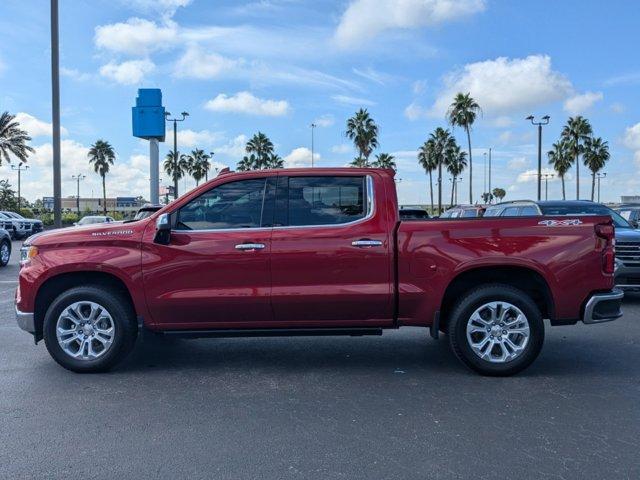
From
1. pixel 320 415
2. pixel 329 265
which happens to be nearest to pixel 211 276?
pixel 329 265

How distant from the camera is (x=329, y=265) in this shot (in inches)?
218

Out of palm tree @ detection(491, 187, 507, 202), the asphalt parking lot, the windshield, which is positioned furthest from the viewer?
palm tree @ detection(491, 187, 507, 202)

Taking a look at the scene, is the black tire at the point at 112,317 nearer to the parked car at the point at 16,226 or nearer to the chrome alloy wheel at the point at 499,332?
the chrome alloy wheel at the point at 499,332

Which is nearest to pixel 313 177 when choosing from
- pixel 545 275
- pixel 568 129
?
pixel 545 275

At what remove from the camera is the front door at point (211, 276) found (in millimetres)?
5566

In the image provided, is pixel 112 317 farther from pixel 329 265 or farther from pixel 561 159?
pixel 561 159

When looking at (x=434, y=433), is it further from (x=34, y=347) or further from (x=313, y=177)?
(x=34, y=347)

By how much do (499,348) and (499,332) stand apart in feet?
0.51

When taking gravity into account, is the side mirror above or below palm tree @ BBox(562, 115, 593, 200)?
below

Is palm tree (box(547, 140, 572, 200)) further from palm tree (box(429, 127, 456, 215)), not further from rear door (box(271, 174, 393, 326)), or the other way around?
rear door (box(271, 174, 393, 326))

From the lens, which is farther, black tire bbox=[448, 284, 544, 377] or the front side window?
the front side window

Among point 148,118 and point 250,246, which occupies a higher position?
point 148,118

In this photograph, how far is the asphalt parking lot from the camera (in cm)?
373

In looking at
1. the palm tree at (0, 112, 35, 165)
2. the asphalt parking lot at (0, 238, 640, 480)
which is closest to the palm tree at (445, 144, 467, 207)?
the palm tree at (0, 112, 35, 165)
